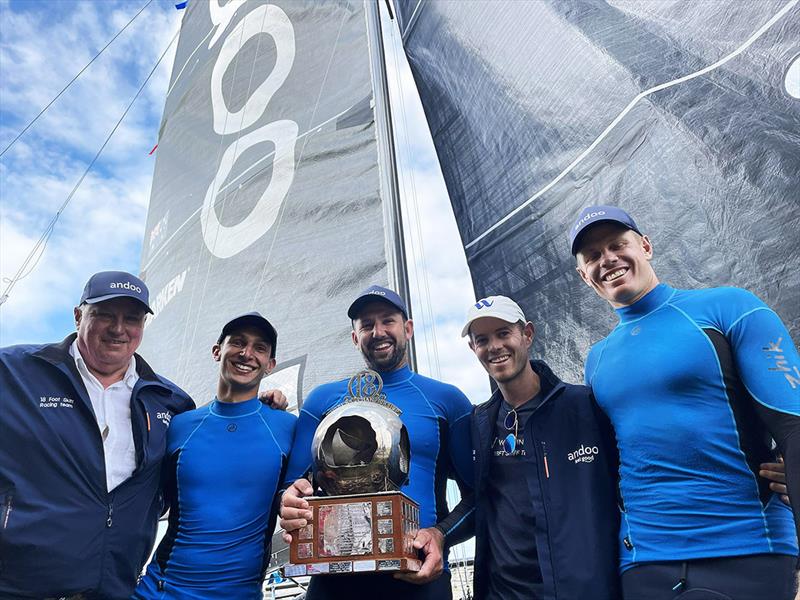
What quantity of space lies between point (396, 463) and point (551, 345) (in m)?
1.45

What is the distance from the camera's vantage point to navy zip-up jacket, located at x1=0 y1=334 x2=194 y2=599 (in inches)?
55.1

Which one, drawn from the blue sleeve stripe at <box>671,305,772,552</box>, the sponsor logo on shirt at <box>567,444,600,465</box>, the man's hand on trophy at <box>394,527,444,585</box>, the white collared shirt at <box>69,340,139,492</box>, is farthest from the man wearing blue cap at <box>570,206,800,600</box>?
the white collared shirt at <box>69,340,139,492</box>

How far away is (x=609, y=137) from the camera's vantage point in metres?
2.56

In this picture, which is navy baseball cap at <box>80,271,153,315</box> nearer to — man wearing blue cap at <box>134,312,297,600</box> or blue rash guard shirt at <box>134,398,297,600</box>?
man wearing blue cap at <box>134,312,297,600</box>

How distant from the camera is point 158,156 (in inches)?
226

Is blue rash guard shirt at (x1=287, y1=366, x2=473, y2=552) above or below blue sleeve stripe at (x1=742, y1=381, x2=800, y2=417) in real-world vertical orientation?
above

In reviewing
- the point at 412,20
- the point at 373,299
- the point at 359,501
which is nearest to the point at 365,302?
the point at 373,299

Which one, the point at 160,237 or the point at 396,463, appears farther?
the point at 160,237

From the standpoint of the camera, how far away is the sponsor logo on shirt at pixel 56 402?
156 cm

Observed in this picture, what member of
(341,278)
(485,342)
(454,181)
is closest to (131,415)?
(485,342)

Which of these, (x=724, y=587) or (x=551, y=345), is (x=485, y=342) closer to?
(x=724, y=587)

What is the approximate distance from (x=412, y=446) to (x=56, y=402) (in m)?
0.91

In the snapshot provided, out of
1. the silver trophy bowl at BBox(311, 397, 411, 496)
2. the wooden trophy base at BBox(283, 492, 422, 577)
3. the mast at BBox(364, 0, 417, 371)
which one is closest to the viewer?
the wooden trophy base at BBox(283, 492, 422, 577)

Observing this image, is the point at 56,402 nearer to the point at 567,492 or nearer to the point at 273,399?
the point at 273,399
